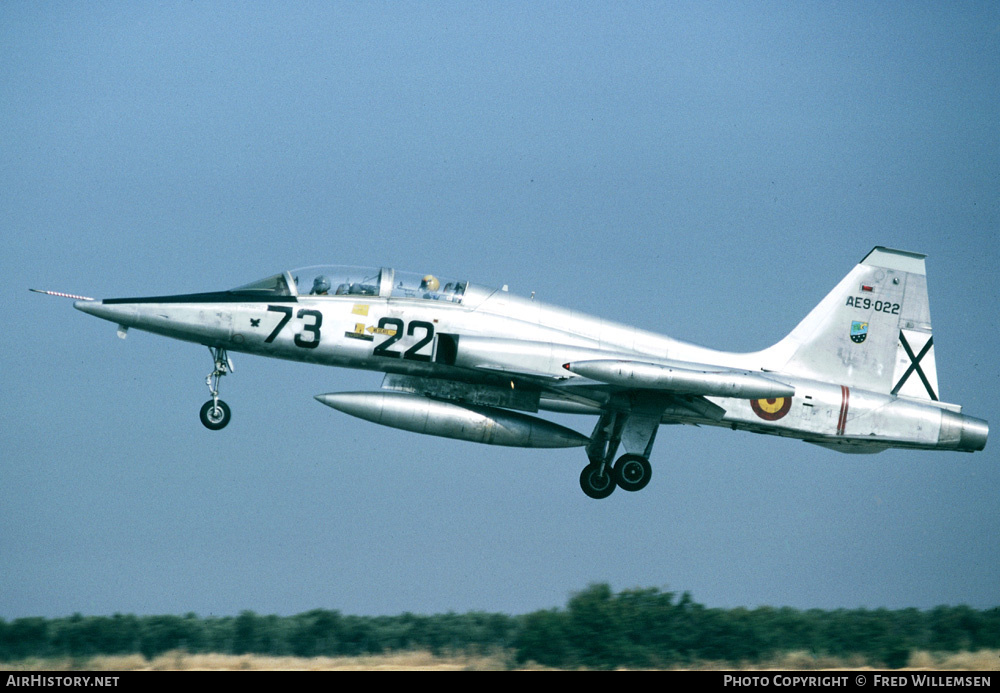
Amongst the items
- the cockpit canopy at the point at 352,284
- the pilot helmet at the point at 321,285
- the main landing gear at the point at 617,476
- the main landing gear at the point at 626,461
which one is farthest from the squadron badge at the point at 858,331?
the pilot helmet at the point at 321,285

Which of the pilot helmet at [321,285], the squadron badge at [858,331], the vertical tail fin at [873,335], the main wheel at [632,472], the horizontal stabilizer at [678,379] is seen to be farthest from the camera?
the squadron badge at [858,331]

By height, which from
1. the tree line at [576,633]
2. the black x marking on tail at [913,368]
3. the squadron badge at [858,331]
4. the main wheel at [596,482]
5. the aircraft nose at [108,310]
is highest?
the squadron badge at [858,331]

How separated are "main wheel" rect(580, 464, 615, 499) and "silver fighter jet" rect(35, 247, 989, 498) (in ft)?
0.08

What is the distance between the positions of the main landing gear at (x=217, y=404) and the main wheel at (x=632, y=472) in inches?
258

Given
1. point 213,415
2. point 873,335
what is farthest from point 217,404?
point 873,335

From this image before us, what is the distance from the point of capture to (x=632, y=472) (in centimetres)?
2067

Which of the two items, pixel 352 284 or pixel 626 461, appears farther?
pixel 626 461

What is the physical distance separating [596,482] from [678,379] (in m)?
2.76

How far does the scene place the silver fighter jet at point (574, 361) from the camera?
64.2ft

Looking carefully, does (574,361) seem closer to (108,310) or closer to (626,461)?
(626,461)

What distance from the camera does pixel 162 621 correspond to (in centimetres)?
2134

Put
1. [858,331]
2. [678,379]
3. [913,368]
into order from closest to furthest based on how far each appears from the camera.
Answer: [678,379] < [913,368] < [858,331]

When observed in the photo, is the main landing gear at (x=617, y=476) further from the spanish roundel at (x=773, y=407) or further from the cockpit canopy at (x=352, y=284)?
the cockpit canopy at (x=352, y=284)
